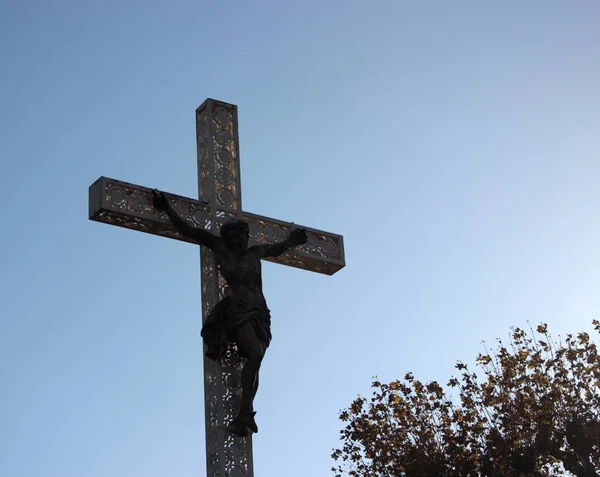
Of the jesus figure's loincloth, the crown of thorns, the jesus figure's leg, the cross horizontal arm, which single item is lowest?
the jesus figure's leg

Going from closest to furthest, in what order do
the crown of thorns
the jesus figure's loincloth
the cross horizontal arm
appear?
1. the jesus figure's loincloth
2. the cross horizontal arm
3. the crown of thorns

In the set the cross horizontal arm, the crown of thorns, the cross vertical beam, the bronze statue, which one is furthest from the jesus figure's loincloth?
the cross horizontal arm

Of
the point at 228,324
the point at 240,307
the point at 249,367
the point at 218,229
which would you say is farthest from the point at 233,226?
the point at 249,367

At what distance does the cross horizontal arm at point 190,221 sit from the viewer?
10.3 meters

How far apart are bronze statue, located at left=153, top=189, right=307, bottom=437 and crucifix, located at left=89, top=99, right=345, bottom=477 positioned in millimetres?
28

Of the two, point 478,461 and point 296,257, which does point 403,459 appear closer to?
point 478,461

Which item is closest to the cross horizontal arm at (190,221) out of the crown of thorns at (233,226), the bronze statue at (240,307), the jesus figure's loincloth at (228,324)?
the bronze statue at (240,307)

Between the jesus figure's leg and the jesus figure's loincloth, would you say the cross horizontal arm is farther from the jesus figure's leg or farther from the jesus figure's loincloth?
the jesus figure's leg

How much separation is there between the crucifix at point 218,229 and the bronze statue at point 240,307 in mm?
28

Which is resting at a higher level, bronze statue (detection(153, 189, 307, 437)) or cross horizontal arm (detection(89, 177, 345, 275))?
cross horizontal arm (detection(89, 177, 345, 275))

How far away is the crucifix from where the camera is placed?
9.79 meters

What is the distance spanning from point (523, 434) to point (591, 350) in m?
1.61

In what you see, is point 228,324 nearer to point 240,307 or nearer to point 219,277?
point 240,307

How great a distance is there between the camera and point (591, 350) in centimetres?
1541
